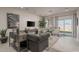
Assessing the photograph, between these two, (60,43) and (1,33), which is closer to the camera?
(1,33)

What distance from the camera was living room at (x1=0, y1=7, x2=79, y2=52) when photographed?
1.71 metres

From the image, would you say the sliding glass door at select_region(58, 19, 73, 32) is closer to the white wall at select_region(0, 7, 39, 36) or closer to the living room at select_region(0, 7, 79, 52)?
the living room at select_region(0, 7, 79, 52)

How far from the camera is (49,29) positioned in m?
1.84

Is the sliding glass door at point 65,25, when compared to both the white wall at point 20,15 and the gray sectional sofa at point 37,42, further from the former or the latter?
the white wall at point 20,15

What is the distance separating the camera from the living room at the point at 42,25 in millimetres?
1715

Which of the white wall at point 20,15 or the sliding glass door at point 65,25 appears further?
the sliding glass door at point 65,25

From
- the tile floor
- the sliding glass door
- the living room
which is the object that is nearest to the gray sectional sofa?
the living room

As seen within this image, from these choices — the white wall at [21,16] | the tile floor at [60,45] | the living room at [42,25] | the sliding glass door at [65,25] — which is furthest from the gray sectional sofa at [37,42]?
the sliding glass door at [65,25]

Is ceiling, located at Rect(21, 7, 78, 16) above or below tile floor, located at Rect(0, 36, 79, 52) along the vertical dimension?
above

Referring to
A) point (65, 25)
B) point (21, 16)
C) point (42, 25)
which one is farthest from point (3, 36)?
point (65, 25)

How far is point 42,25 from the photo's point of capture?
179cm
